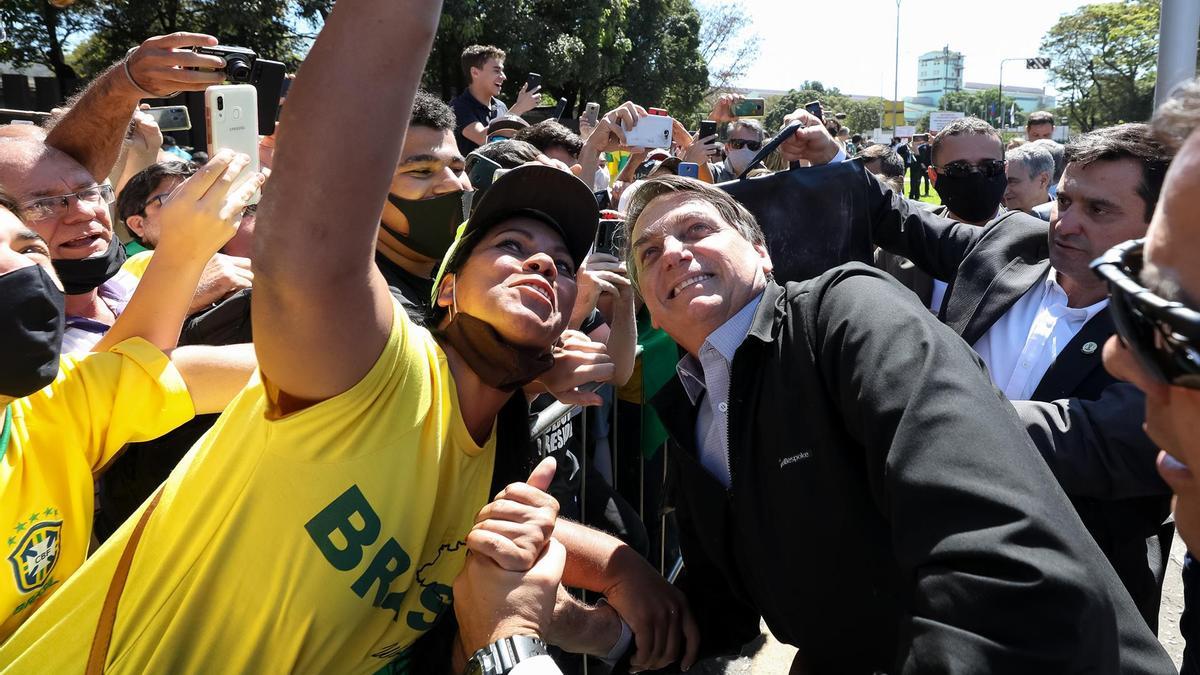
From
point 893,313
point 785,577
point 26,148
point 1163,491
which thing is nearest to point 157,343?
point 26,148

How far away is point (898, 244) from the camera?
155 inches

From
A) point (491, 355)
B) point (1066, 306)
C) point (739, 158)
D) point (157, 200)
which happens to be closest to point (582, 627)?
point (491, 355)

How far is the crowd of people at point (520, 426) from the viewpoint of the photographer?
4.01 ft

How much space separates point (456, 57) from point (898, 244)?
23.3 metres

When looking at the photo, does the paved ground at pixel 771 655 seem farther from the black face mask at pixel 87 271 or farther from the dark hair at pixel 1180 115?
the dark hair at pixel 1180 115

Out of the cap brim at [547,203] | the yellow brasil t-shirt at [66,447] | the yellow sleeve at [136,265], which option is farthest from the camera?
the yellow sleeve at [136,265]

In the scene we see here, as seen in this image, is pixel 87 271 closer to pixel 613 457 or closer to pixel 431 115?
pixel 431 115

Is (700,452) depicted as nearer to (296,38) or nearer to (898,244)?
(898,244)

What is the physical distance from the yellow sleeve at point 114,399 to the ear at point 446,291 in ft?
2.44

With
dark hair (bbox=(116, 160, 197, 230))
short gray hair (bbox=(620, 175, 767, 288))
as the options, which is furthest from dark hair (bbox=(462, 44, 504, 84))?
short gray hair (bbox=(620, 175, 767, 288))

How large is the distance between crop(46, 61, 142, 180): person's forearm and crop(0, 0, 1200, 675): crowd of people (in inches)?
0.4

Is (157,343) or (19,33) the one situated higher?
(19,33)

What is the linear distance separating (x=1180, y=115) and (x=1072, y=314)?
1.85 meters

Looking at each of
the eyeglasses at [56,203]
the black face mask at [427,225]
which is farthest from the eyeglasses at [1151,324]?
the eyeglasses at [56,203]
